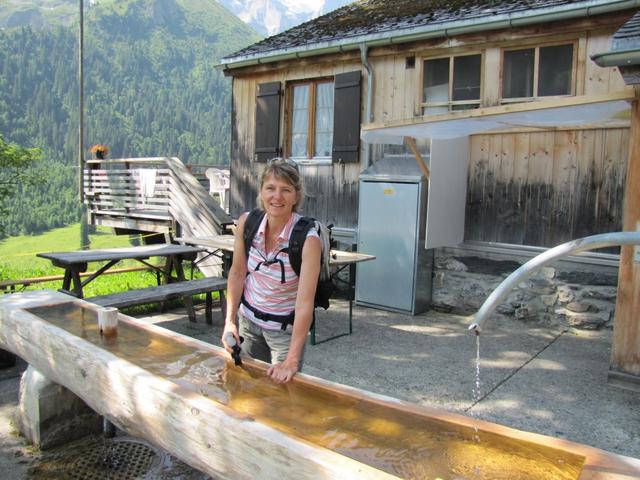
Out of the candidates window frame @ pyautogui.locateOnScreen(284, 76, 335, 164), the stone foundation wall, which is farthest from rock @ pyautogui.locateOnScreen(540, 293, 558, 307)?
window frame @ pyautogui.locateOnScreen(284, 76, 335, 164)

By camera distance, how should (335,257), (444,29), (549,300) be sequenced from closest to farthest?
(335,257) → (549,300) → (444,29)

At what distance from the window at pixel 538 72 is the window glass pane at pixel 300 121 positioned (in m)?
3.48

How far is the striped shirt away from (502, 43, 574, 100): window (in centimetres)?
562

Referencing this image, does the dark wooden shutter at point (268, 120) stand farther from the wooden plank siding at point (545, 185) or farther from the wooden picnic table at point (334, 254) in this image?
the wooden plank siding at point (545, 185)

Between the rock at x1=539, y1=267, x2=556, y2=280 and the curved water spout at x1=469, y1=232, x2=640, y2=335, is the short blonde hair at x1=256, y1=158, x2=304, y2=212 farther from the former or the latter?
the rock at x1=539, y1=267, x2=556, y2=280

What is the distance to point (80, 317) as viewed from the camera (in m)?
4.17

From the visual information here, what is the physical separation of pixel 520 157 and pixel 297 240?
558 centimetres

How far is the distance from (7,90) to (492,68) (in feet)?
354

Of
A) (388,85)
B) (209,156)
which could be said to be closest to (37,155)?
(388,85)

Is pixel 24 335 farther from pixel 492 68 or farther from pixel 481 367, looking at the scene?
pixel 492 68

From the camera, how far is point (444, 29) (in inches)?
298

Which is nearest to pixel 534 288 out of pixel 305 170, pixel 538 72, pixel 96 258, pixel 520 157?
pixel 520 157

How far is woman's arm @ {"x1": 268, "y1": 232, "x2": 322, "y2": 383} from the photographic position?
2607mm

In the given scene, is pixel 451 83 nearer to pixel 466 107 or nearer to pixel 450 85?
pixel 450 85
